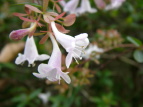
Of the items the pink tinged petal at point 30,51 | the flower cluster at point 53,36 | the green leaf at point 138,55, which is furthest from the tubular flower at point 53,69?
the green leaf at point 138,55

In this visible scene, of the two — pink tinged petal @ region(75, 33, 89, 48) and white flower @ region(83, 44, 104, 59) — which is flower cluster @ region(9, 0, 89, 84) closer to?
pink tinged petal @ region(75, 33, 89, 48)

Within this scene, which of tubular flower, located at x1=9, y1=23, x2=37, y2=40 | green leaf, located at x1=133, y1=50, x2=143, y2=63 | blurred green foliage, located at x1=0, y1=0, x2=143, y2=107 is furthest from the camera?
blurred green foliage, located at x1=0, y1=0, x2=143, y2=107

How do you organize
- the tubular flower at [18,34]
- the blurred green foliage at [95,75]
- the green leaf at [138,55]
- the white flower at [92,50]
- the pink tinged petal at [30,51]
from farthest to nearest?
the blurred green foliage at [95,75] → the white flower at [92,50] → the green leaf at [138,55] → the pink tinged petal at [30,51] → the tubular flower at [18,34]

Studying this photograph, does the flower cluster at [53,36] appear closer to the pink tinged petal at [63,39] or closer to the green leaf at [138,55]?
the pink tinged petal at [63,39]

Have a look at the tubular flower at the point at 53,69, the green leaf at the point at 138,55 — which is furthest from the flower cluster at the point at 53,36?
the green leaf at the point at 138,55

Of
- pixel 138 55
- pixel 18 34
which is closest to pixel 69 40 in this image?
pixel 18 34

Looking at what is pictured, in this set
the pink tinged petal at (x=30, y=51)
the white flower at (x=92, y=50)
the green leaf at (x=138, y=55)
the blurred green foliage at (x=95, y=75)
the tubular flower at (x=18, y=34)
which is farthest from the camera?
the blurred green foliage at (x=95, y=75)

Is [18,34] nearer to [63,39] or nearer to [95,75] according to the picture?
[63,39]

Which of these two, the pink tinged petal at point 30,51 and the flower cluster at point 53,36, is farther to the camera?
the pink tinged petal at point 30,51

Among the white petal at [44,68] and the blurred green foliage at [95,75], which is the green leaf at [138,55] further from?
the white petal at [44,68]

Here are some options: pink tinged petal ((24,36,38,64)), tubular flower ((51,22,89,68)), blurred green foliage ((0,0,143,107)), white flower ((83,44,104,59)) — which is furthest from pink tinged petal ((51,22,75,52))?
blurred green foliage ((0,0,143,107))

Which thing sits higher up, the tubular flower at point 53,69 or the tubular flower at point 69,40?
the tubular flower at point 69,40

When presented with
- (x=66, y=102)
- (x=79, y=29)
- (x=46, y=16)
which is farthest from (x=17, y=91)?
(x=46, y=16)

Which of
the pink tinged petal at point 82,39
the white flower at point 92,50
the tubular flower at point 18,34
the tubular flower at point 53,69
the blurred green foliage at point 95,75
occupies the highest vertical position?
the tubular flower at point 18,34
